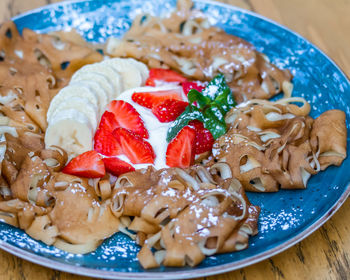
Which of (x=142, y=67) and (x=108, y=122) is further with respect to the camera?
(x=142, y=67)

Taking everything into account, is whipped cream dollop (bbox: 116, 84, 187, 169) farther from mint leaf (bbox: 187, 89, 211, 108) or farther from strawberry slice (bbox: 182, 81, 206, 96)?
mint leaf (bbox: 187, 89, 211, 108)

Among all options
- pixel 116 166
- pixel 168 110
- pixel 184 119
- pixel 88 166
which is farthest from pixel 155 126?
pixel 88 166

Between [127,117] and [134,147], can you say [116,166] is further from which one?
[127,117]

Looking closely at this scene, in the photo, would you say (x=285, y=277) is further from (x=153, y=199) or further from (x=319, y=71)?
(x=319, y=71)

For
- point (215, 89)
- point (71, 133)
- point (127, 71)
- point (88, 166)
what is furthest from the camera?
point (127, 71)

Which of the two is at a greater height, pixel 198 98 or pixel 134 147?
pixel 198 98

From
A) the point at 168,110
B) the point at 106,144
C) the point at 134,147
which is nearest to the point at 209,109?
the point at 168,110

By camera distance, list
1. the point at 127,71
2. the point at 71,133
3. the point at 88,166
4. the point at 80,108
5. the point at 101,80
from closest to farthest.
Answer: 1. the point at 88,166
2. the point at 71,133
3. the point at 80,108
4. the point at 101,80
5. the point at 127,71

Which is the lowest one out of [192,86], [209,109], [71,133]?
[71,133]

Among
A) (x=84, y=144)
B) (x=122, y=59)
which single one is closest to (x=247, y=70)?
(x=122, y=59)
